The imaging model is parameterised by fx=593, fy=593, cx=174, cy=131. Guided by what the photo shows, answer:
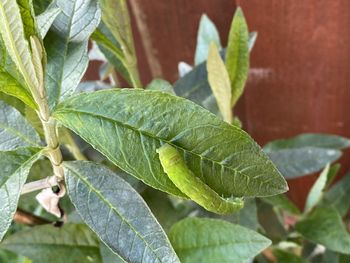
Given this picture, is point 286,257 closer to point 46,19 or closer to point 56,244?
point 56,244

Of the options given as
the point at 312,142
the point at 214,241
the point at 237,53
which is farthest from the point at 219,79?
Answer: the point at 312,142

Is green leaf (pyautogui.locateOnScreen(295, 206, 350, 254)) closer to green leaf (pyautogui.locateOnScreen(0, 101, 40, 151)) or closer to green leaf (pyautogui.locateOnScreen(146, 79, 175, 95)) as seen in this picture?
green leaf (pyautogui.locateOnScreen(146, 79, 175, 95))

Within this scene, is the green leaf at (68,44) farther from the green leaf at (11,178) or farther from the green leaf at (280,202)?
the green leaf at (280,202)

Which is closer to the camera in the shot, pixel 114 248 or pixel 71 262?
pixel 114 248

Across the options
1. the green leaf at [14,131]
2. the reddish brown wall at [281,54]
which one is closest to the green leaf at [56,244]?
the green leaf at [14,131]

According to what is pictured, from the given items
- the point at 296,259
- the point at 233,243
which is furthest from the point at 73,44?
the point at 296,259

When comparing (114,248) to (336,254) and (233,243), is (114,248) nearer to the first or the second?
(233,243)

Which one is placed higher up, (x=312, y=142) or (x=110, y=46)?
(x=110, y=46)
